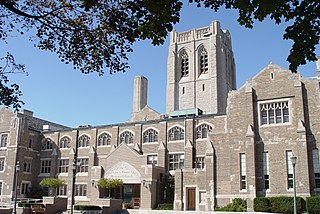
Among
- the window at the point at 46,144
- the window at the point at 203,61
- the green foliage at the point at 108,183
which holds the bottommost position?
the green foliage at the point at 108,183

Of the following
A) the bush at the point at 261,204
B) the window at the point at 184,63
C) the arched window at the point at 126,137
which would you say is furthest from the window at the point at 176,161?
the window at the point at 184,63

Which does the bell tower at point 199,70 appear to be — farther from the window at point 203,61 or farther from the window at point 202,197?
the window at point 202,197

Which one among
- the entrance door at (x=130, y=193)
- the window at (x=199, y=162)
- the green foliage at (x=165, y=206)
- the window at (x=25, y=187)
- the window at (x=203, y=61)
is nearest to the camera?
the green foliage at (x=165, y=206)

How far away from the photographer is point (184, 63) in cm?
6656

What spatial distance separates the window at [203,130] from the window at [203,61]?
78.5ft

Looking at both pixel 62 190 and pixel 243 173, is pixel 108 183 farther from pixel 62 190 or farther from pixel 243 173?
pixel 243 173

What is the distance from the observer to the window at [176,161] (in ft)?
136

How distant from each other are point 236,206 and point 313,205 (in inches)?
238

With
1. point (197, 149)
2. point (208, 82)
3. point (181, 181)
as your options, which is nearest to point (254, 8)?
point (181, 181)

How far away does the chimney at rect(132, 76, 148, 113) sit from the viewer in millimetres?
63406

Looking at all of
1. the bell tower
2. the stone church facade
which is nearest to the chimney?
the stone church facade

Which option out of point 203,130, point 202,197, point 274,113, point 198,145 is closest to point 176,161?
point 198,145

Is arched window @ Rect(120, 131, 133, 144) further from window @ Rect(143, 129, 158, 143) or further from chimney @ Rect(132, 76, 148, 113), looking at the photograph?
chimney @ Rect(132, 76, 148, 113)

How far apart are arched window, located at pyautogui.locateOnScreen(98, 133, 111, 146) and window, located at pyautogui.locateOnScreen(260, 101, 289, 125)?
20.6m
